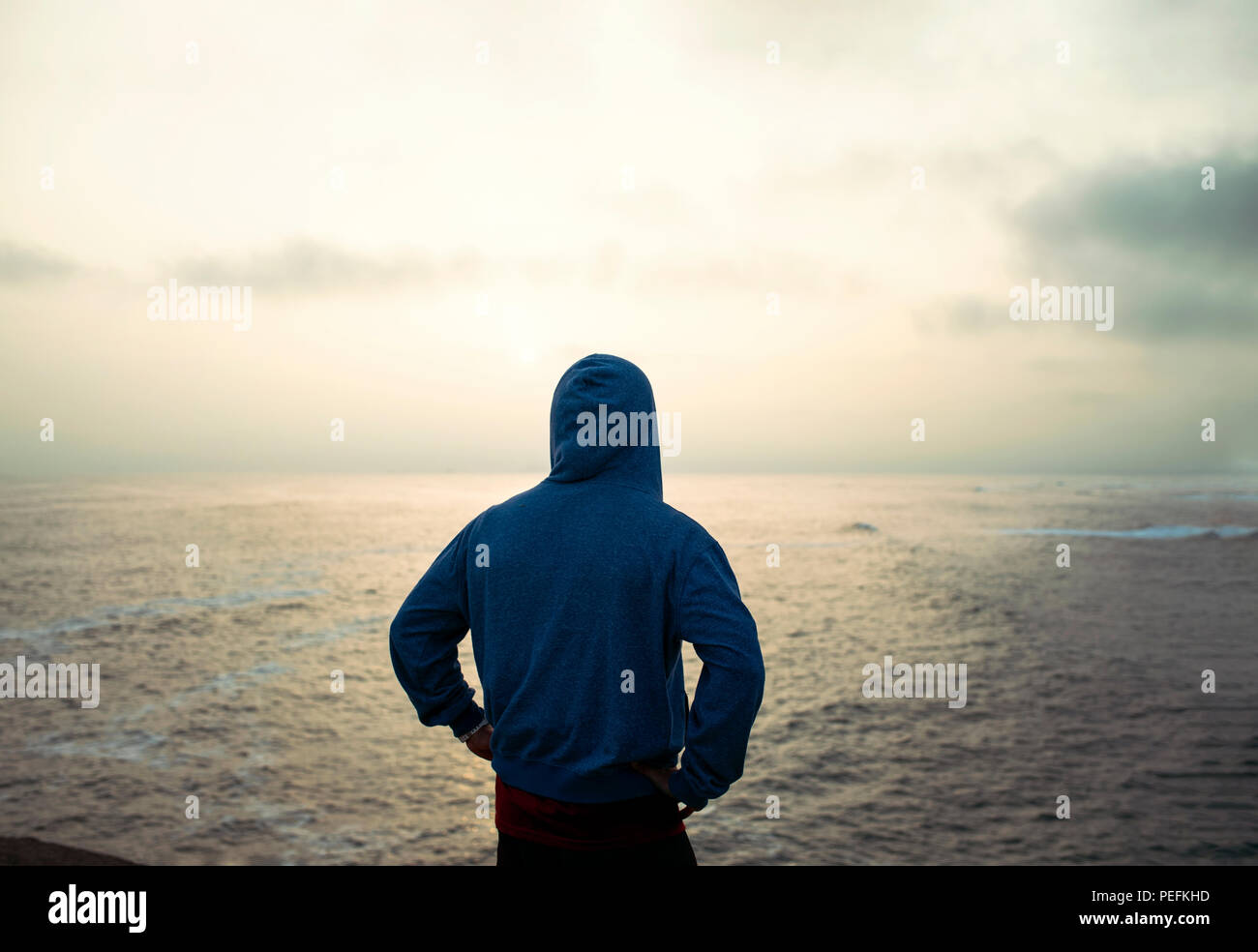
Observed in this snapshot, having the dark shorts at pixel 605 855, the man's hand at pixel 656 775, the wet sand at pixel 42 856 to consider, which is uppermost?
the man's hand at pixel 656 775

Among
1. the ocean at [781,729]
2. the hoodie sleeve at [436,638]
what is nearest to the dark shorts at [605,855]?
the hoodie sleeve at [436,638]

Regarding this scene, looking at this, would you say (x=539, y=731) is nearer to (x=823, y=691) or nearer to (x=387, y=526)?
(x=823, y=691)

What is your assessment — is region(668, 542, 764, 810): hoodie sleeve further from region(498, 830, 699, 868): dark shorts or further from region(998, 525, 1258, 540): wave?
region(998, 525, 1258, 540): wave

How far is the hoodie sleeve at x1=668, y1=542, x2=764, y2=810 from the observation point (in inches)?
75.4

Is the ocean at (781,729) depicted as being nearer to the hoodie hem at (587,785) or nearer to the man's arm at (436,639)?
the man's arm at (436,639)

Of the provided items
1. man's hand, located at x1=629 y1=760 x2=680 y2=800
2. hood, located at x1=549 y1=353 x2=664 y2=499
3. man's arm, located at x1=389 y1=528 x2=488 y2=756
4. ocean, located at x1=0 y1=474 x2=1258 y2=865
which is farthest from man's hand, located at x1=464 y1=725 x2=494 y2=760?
ocean, located at x1=0 y1=474 x2=1258 y2=865

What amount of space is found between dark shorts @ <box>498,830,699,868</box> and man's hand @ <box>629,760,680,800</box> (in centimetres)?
Answer: 14

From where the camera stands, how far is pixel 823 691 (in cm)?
1159

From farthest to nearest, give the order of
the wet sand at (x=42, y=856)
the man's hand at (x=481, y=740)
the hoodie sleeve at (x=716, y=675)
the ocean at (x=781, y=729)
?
the ocean at (x=781, y=729) < the wet sand at (x=42, y=856) < the man's hand at (x=481, y=740) < the hoodie sleeve at (x=716, y=675)

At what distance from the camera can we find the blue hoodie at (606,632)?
192 cm

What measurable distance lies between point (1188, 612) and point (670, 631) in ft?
70.0

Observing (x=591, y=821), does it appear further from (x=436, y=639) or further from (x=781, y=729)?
→ (x=781, y=729)

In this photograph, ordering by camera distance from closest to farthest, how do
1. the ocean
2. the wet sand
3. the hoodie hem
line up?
the hoodie hem < the wet sand < the ocean
